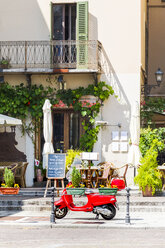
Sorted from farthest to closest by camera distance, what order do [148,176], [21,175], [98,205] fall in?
[21,175], [148,176], [98,205]

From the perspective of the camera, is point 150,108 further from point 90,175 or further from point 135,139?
point 90,175

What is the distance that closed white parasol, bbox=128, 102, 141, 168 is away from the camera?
19.0 m

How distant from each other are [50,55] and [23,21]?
5.81 ft

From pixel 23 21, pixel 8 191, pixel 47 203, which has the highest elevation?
pixel 23 21

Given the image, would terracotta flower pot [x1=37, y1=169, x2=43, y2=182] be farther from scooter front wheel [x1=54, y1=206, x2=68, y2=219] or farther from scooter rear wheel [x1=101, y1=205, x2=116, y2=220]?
scooter rear wheel [x1=101, y1=205, x2=116, y2=220]

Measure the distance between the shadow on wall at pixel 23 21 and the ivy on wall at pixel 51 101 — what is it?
184cm

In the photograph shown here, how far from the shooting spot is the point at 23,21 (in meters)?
22.0

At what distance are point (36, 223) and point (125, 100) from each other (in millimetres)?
8966

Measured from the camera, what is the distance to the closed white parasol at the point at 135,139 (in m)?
19.0

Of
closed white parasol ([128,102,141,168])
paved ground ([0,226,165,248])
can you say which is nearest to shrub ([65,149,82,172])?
closed white parasol ([128,102,141,168])

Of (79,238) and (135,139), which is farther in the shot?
(135,139)

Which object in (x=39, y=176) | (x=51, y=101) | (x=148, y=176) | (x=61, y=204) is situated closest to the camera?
(x=61, y=204)

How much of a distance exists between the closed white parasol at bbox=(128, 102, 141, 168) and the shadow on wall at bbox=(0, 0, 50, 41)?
4681 millimetres

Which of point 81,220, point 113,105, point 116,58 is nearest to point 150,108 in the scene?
point 113,105
